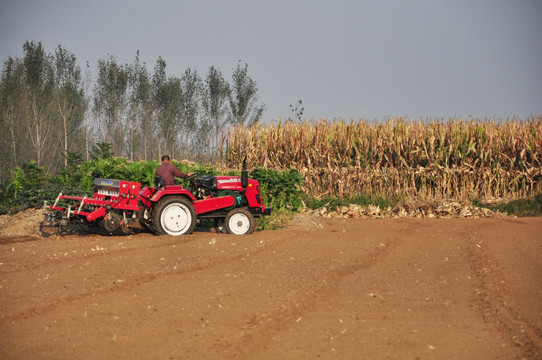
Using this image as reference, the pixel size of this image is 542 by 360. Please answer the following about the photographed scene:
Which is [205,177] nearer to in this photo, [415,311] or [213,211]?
[213,211]

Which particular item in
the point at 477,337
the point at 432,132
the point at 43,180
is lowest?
the point at 477,337

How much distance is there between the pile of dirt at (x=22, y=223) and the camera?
12.1 m

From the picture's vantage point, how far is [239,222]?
10773mm

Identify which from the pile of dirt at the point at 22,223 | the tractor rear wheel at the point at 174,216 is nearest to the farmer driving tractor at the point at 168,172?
the tractor rear wheel at the point at 174,216

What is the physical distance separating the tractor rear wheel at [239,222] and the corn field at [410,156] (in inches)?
252

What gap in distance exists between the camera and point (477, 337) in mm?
4957

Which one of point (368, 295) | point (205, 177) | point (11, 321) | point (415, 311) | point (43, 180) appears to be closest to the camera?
point (11, 321)

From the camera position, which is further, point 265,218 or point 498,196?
point 498,196

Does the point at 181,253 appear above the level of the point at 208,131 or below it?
below

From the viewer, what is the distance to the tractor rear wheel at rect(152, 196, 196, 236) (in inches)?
393

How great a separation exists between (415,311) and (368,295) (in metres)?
0.67

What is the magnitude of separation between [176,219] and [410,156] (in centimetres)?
894

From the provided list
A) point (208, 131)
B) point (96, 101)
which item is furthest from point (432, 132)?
point (96, 101)

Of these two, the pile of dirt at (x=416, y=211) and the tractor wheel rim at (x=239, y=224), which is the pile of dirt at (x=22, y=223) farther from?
the pile of dirt at (x=416, y=211)
